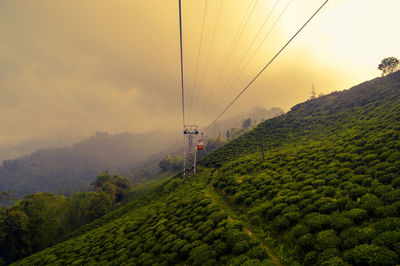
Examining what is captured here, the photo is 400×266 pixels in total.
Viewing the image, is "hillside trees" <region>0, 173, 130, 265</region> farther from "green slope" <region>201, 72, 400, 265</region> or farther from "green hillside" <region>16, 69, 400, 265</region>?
"green slope" <region>201, 72, 400, 265</region>

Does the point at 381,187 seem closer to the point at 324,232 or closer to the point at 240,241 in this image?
the point at 324,232

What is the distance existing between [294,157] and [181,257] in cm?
2701

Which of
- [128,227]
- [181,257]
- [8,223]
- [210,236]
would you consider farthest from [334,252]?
[8,223]

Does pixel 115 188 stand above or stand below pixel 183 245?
below

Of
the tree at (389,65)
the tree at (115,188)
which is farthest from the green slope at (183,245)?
the tree at (389,65)

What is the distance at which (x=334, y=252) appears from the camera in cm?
1041

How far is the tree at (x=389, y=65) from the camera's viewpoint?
117706mm

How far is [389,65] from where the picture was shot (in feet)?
390

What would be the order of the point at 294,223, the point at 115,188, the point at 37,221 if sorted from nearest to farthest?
the point at 294,223
the point at 37,221
the point at 115,188

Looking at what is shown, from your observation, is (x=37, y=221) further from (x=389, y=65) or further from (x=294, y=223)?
(x=389, y=65)

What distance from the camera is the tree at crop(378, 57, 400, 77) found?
4634 inches

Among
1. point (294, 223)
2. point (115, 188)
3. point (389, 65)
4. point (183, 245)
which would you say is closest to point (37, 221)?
point (115, 188)

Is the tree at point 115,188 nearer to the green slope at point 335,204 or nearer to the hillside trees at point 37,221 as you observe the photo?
the hillside trees at point 37,221

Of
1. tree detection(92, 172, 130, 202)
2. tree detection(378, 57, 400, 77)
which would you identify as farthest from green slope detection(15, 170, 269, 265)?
tree detection(378, 57, 400, 77)
